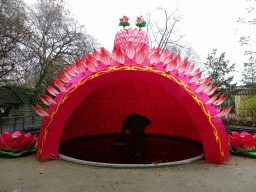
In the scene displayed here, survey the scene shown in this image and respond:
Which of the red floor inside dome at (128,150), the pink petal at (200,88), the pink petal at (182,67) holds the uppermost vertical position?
the pink petal at (182,67)

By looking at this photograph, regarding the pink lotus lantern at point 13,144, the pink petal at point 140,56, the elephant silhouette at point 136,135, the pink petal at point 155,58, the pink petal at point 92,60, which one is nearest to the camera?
the pink petal at point 140,56

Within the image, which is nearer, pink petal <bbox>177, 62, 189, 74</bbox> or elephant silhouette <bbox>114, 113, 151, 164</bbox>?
pink petal <bbox>177, 62, 189, 74</bbox>

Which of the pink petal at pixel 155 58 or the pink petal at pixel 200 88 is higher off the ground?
the pink petal at pixel 155 58

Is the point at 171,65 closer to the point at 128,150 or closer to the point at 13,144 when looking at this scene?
the point at 128,150

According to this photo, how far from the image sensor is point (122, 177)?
446 centimetres

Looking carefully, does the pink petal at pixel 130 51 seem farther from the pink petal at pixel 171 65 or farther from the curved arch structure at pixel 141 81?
the pink petal at pixel 171 65

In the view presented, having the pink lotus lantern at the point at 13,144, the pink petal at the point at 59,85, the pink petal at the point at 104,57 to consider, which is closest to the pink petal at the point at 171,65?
the pink petal at the point at 104,57

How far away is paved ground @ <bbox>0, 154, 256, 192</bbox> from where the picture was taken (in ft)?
12.8

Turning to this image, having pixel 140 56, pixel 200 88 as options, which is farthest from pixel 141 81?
pixel 200 88

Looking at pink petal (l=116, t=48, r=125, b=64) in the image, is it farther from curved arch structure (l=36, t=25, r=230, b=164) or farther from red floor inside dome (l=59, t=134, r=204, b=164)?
red floor inside dome (l=59, t=134, r=204, b=164)

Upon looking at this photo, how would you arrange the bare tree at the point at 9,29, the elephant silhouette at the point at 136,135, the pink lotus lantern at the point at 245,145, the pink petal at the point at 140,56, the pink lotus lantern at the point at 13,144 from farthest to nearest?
1. the bare tree at the point at 9,29
2. the elephant silhouette at the point at 136,135
3. the pink lotus lantern at the point at 245,145
4. the pink lotus lantern at the point at 13,144
5. the pink petal at the point at 140,56

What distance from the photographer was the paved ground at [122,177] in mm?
3916

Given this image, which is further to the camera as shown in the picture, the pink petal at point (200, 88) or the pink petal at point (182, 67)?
the pink petal at point (182, 67)

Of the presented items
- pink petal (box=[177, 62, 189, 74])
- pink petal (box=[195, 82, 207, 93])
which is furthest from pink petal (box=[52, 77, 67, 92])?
pink petal (box=[195, 82, 207, 93])
